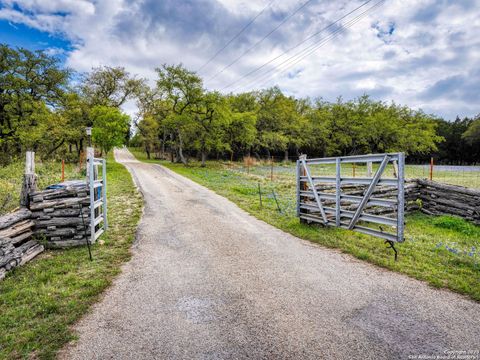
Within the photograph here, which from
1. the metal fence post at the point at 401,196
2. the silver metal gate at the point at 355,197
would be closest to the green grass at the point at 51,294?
the silver metal gate at the point at 355,197

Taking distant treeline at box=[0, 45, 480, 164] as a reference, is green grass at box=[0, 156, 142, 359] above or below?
below

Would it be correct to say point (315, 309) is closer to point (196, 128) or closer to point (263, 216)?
point (263, 216)

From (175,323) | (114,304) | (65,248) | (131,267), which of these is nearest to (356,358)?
(175,323)

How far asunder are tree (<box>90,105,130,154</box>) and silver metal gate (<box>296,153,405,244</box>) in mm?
24064

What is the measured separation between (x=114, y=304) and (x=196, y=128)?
32.2 m

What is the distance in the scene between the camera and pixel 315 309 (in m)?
3.52

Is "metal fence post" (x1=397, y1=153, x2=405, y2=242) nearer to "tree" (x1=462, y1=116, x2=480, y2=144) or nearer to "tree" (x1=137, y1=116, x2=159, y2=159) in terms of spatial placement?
"tree" (x1=137, y1=116, x2=159, y2=159)

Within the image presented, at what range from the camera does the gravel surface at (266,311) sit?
279 centimetres

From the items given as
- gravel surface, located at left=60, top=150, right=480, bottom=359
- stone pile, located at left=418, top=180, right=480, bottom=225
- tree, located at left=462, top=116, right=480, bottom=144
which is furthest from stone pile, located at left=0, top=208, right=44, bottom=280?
tree, located at left=462, top=116, right=480, bottom=144

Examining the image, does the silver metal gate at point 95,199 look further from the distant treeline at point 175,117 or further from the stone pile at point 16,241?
the distant treeline at point 175,117

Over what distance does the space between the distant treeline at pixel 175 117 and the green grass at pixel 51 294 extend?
23969 millimetres

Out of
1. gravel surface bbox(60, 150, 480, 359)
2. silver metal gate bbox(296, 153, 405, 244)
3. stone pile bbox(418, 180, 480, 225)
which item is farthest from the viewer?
stone pile bbox(418, 180, 480, 225)

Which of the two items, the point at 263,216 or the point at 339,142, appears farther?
the point at 339,142

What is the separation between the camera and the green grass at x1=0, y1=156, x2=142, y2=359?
2.88 meters
